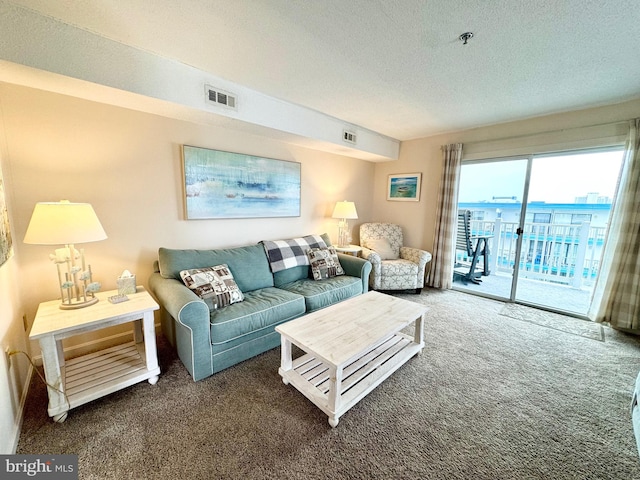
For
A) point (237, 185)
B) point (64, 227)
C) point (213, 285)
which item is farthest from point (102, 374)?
point (237, 185)

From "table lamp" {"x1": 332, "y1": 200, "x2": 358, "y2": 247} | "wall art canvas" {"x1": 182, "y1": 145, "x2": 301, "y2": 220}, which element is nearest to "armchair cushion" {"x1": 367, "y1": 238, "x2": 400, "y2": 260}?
"table lamp" {"x1": 332, "y1": 200, "x2": 358, "y2": 247}

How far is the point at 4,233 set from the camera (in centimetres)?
146

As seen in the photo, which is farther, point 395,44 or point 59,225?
point 395,44

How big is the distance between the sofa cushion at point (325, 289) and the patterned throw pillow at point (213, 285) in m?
0.63

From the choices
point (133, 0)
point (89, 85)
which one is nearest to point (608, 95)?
point (133, 0)

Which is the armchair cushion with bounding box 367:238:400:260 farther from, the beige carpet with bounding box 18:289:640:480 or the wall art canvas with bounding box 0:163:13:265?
the wall art canvas with bounding box 0:163:13:265

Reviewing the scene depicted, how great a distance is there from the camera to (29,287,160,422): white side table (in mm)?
1410

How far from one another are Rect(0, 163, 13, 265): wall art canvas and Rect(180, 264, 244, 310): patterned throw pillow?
957 millimetres

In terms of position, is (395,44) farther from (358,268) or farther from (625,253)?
(625,253)

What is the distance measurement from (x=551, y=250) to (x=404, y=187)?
8.55 ft

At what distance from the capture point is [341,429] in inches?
56.4

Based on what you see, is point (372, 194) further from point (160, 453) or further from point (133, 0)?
point (160, 453)

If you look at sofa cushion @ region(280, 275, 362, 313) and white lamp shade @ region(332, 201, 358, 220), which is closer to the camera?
sofa cushion @ region(280, 275, 362, 313)

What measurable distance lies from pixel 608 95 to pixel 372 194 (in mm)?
2967
